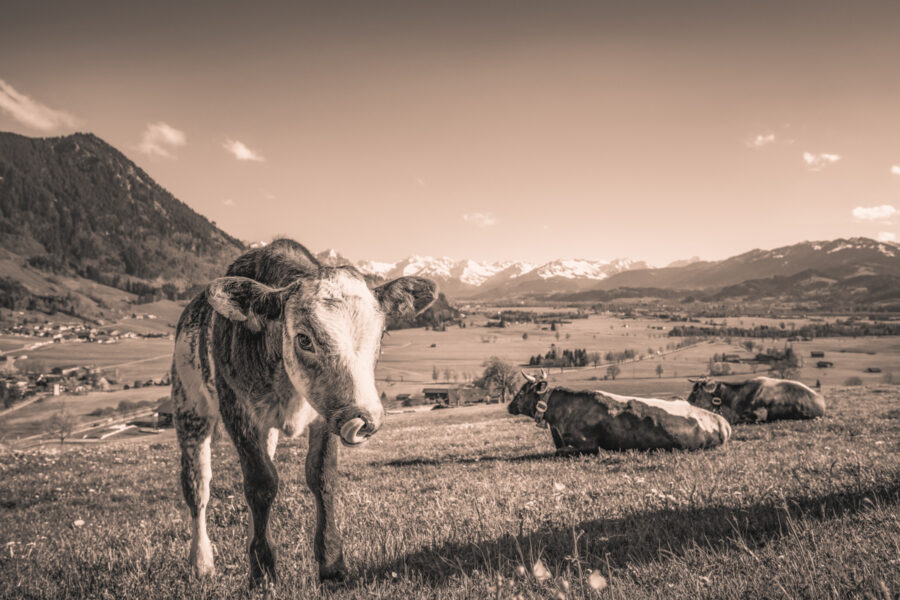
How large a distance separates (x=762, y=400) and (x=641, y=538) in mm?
16580

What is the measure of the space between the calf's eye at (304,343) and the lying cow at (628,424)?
1135 cm

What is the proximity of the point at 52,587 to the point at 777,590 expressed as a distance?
6351mm

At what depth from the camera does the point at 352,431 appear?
3.72m

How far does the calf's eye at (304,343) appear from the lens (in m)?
4.25

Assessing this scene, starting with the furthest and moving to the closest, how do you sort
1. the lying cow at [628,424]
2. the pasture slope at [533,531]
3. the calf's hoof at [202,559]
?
the lying cow at [628,424], the calf's hoof at [202,559], the pasture slope at [533,531]

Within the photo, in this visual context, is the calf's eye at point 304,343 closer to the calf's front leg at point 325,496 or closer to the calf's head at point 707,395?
the calf's front leg at point 325,496

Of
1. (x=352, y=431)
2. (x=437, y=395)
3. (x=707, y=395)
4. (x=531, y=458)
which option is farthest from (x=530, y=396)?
(x=437, y=395)

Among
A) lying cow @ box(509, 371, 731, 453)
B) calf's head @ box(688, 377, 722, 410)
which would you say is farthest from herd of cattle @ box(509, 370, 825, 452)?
calf's head @ box(688, 377, 722, 410)

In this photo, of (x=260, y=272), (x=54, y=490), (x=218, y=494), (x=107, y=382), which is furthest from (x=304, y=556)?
(x=107, y=382)

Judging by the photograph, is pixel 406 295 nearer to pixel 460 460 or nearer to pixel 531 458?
pixel 460 460

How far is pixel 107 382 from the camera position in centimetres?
15150

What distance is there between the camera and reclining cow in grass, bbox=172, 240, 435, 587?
408 cm

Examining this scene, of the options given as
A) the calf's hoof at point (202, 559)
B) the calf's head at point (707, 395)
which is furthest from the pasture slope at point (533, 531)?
the calf's head at point (707, 395)

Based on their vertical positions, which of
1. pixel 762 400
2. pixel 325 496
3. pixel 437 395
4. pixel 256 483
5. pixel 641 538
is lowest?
pixel 437 395
